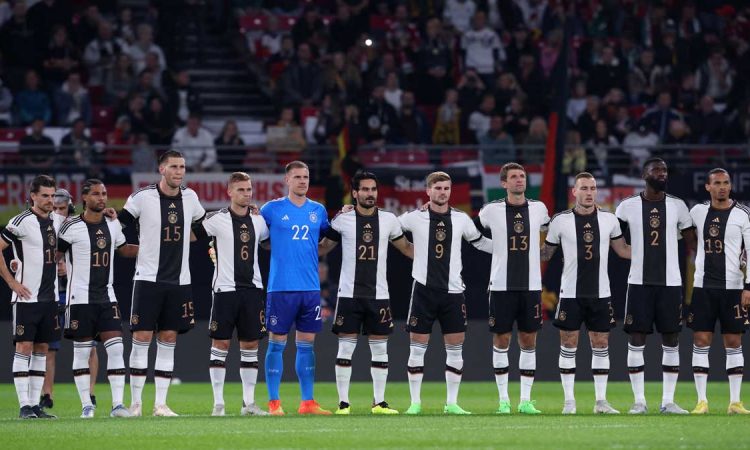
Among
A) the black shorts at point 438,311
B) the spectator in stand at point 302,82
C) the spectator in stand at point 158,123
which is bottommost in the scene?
the black shorts at point 438,311

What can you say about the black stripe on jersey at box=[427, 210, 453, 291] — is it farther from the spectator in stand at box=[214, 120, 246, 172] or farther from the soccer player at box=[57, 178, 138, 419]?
the spectator in stand at box=[214, 120, 246, 172]

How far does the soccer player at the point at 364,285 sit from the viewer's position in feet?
45.3

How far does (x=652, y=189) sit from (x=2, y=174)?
956cm

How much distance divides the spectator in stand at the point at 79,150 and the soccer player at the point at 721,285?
9.26m

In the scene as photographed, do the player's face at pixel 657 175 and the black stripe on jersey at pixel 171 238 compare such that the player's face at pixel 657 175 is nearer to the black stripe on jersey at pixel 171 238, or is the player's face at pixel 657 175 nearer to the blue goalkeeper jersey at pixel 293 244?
the blue goalkeeper jersey at pixel 293 244

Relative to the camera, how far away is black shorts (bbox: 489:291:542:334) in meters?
13.9

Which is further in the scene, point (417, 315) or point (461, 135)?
point (461, 135)

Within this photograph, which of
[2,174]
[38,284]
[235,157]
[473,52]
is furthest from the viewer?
[473,52]

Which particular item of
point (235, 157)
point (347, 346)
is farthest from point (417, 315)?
point (235, 157)

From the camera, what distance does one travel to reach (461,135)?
23328 mm

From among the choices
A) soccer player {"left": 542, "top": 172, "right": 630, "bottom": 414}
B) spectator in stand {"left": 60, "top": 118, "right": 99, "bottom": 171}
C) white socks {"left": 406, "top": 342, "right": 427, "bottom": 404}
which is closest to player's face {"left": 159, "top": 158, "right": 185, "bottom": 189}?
white socks {"left": 406, "top": 342, "right": 427, "bottom": 404}

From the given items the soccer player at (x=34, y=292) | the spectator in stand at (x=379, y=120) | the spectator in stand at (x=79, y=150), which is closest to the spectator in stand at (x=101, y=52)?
the spectator in stand at (x=79, y=150)

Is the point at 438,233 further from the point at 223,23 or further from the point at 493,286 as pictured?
the point at 223,23

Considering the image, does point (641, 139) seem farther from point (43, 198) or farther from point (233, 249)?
point (43, 198)
